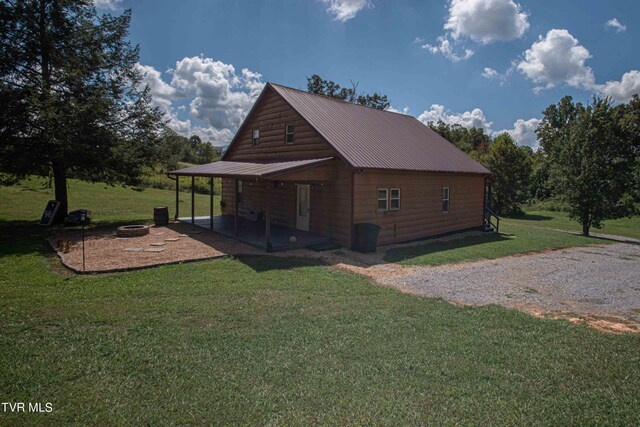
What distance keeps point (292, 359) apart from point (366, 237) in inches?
321

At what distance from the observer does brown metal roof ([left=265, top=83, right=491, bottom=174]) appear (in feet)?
46.3

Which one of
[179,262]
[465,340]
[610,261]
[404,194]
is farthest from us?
[404,194]

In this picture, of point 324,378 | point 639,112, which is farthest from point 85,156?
point 639,112

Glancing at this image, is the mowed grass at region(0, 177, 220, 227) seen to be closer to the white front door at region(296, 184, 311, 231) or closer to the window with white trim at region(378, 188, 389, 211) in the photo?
the white front door at region(296, 184, 311, 231)

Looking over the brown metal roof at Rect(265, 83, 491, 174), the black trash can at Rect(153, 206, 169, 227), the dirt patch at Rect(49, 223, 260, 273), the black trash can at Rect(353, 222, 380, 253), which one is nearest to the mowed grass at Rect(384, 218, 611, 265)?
the black trash can at Rect(353, 222, 380, 253)

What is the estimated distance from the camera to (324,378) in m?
4.38

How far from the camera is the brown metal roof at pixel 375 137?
14109mm

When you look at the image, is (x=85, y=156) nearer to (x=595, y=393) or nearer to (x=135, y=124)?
(x=135, y=124)

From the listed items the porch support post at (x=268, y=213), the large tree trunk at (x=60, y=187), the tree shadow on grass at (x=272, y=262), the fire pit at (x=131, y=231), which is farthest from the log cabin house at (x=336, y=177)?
the large tree trunk at (x=60, y=187)

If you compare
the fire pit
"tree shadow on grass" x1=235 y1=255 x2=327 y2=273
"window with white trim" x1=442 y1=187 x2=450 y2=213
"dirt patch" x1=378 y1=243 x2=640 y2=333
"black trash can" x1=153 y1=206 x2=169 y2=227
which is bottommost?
"dirt patch" x1=378 y1=243 x2=640 y2=333

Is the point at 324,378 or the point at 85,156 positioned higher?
the point at 85,156

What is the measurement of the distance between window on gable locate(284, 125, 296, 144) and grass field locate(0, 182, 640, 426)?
365 inches

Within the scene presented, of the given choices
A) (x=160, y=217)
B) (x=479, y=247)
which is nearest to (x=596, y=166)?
(x=479, y=247)

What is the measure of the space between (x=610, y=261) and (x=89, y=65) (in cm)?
2281
